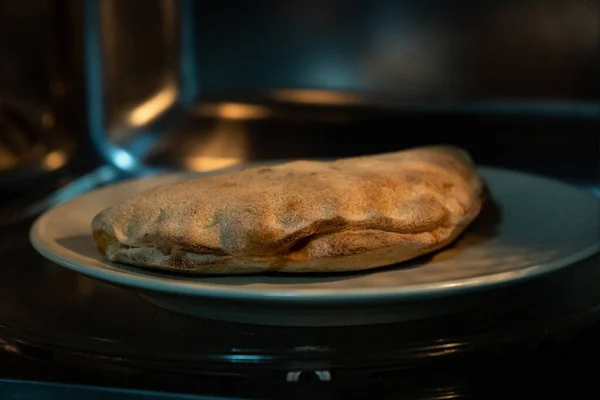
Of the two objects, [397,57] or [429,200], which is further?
[397,57]

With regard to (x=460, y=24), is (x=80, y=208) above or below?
below

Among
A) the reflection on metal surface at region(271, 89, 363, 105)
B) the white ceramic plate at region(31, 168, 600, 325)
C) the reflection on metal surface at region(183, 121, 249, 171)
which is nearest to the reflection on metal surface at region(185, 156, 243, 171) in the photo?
the reflection on metal surface at region(183, 121, 249, 171)

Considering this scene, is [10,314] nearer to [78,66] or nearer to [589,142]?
[78,66]

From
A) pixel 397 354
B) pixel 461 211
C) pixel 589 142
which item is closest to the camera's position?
pixel 397 354

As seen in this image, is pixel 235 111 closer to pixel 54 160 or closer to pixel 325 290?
pixel 54 160

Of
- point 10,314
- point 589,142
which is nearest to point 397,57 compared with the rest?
point 589,142

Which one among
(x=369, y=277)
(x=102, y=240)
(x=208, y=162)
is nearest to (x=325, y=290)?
(x=369, y=277)

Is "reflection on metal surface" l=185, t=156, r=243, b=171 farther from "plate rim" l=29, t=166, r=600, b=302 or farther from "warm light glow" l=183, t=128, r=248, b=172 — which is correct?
"plate rim" l=29, t=166, r=600, b=302

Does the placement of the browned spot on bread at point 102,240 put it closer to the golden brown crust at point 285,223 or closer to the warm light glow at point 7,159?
the golden brown crust at point 285,223
